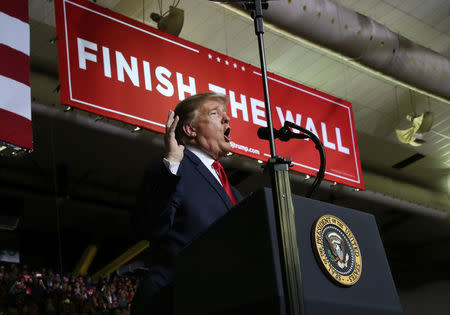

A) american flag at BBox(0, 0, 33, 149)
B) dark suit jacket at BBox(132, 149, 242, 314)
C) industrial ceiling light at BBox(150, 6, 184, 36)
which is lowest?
dark suit jacket at BBox(132, 149, 242, 314)

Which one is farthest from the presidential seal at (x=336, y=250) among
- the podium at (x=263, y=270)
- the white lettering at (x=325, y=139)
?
the white lettering at (x=325, y=139)

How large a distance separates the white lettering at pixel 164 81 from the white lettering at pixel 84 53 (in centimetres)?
60

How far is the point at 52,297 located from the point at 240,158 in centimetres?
389

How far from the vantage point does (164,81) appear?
17.5ft

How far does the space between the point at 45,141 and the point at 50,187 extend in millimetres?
2407

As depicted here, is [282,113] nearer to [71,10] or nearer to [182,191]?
[71,10]

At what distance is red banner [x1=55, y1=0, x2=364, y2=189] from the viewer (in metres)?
4.78

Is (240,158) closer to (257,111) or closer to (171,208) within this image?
(257,111)

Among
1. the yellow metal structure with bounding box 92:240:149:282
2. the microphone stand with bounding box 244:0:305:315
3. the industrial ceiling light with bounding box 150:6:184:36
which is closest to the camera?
the microphone stand with bounding box 244:0:305:315

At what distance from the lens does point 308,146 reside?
6.15 m

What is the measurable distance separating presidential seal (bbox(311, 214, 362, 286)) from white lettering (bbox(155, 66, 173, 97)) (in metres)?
3.97

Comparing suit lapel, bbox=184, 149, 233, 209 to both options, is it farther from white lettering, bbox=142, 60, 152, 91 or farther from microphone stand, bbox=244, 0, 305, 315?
white lettering, bbox=142, 60, 152, 91

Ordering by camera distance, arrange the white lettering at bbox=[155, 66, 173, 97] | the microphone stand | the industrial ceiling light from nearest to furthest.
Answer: the microphone stand
the white lettering at bbox=[155, 66, 173, 97]
the industrial ceiling light

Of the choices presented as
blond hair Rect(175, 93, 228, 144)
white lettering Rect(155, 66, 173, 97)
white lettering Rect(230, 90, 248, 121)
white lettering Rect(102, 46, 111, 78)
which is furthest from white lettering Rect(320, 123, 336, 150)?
blond hair Rect(175, 93, 228, 144)
